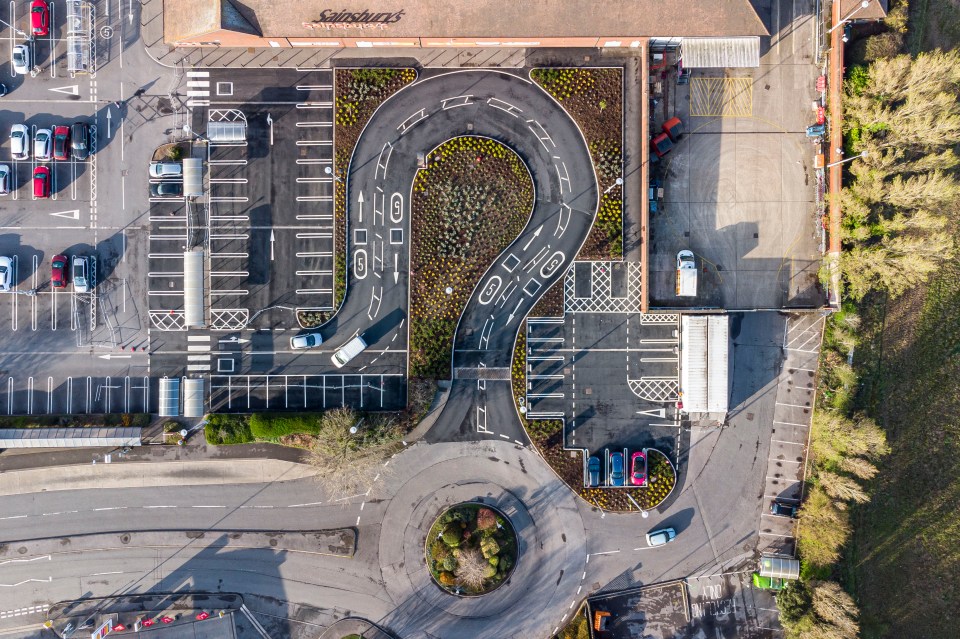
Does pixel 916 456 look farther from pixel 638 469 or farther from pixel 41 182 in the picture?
pixel 41 182

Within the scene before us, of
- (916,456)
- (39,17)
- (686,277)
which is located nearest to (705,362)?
(686,277)

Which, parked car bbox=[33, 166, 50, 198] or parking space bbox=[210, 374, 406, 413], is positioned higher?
parked car bbox=[33, 166, 50, 198]

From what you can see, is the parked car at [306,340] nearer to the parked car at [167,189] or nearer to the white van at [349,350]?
the white van at [349,350]

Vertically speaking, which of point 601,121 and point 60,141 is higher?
point 601,121

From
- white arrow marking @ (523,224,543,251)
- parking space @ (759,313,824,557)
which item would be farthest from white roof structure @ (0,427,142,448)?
parking space @ (759,313,824,557)

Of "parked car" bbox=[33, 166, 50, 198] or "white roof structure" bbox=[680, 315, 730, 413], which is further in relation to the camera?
"parked car" bbox=[33, 166, 50, 198]

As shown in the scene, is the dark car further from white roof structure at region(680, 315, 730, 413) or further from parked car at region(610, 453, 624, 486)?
parked car at region(610, 453, 624, 486)

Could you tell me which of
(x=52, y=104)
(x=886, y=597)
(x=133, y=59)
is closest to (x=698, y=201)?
(x=886, y=597)

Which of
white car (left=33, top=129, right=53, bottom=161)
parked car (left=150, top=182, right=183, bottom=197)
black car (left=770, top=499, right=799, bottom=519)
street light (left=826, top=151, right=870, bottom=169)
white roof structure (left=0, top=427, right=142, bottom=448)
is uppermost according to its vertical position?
white car (left=33, top=129, right=53, bottom=161)
